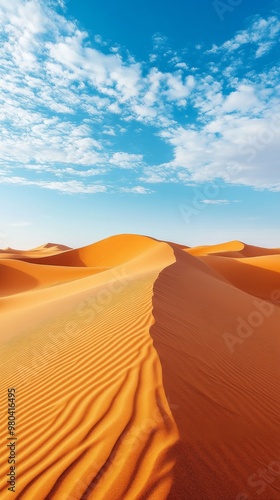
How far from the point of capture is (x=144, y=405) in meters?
2.83

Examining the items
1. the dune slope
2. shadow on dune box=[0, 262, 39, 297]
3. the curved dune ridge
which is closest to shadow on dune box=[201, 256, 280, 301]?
the curved dune ridge

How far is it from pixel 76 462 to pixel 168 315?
389 centimetres

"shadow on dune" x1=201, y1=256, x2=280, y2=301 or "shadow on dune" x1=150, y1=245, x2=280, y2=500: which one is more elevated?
"shadow on dune" x1=150, y1=245, x2=280, y2=500

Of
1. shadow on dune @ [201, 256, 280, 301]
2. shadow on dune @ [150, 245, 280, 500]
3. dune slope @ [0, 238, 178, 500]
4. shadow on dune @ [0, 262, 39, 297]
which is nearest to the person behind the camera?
dune slope @ [0, 238, 178, 500]

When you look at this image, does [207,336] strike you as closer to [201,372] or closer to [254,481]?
[201,372]

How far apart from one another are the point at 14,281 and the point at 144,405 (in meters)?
23.3

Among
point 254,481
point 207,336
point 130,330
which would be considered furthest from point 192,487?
point 207,336

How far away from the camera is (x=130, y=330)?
499 centimetres

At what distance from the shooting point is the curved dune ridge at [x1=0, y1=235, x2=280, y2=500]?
7.07 feet

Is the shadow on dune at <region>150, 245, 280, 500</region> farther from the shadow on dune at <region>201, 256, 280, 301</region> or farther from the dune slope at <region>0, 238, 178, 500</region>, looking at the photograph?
the shadow on dune at <region>201, 256, 280, 301</region>

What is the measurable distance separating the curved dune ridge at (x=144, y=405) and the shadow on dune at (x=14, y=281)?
15325mm

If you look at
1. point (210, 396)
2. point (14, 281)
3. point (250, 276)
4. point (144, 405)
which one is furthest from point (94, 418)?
point (14, 281)

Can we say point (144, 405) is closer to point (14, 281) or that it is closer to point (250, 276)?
point (250, 276)

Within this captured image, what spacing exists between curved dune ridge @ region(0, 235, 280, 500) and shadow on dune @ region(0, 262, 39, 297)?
15.3 metres
